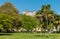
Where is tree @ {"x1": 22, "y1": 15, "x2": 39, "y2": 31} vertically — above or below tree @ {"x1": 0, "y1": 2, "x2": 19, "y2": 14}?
below

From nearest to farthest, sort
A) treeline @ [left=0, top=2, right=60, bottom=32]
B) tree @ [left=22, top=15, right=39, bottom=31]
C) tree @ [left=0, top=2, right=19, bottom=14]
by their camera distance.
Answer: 1. treeline @ [left=0, top=2, right=60, bottom=32]
2. tree @ [left=0, top=2, right=19, bottom=14]
3. tree @ [left=22, top=15, right=39, bottom=31]

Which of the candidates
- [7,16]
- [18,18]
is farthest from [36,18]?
[7,16]

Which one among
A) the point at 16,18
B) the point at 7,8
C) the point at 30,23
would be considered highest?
the point at 7,8

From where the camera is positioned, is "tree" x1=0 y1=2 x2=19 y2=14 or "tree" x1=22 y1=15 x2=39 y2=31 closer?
"tree" x1=0 y1=2 x2=19 y2=14

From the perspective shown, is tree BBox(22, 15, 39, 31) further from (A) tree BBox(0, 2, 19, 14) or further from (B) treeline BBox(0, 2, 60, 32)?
(A) tree BBox(0, 2, 19, 14)

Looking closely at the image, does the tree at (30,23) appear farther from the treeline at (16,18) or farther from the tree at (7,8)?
the tree at (7,8)

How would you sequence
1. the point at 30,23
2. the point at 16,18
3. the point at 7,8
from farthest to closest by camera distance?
the point at 30,23, the point at 7,8, the point at 16,18

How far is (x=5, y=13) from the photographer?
171 feet

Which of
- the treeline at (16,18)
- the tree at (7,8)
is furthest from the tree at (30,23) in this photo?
the tree at (7,8)

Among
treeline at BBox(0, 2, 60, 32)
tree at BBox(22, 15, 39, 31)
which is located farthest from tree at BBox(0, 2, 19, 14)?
tree at BBox(22, 15, 39, 31)

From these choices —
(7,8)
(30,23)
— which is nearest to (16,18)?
(7,8)

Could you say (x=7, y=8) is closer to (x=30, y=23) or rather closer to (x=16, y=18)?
(x=16, y=18)

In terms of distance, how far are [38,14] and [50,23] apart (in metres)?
5.90

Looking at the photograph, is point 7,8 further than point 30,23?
No
